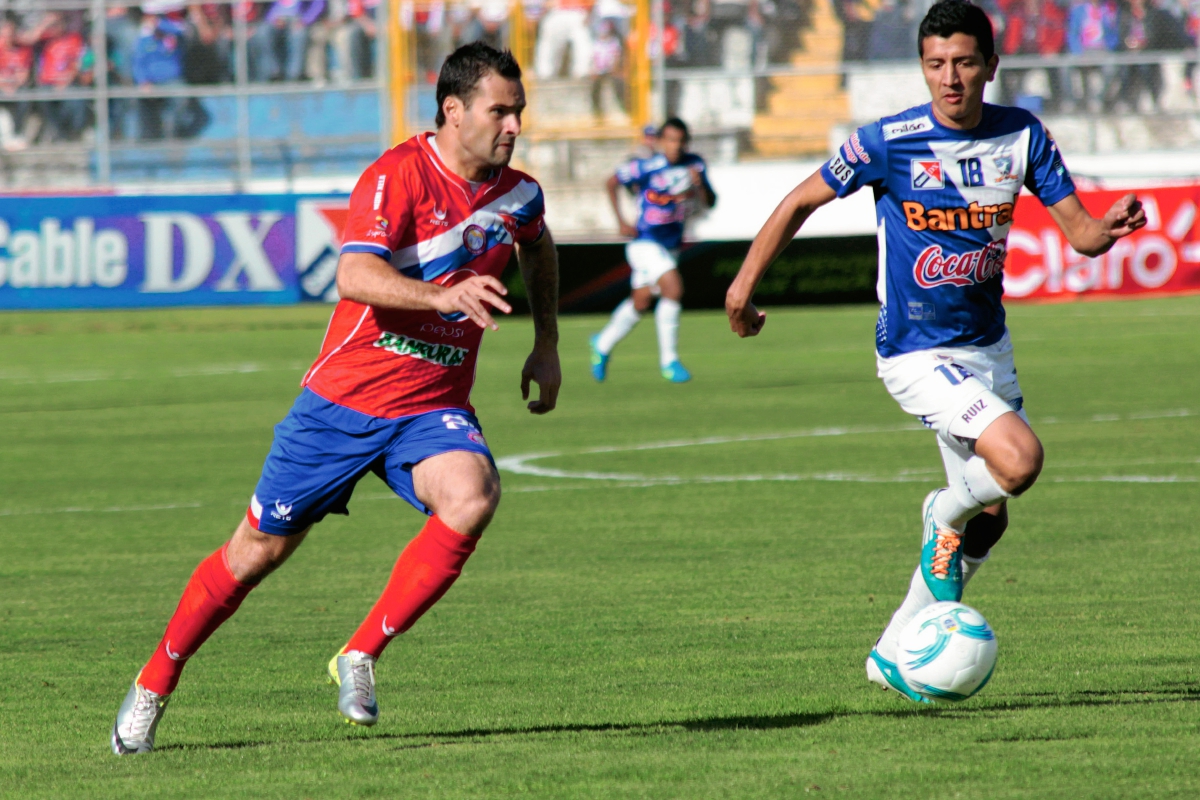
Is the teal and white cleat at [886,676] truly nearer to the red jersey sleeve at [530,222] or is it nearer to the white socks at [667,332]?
the red jersey sleeve at [530,222]

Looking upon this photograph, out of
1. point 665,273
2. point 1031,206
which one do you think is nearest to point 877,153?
point 665,273

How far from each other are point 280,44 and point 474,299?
26396mm

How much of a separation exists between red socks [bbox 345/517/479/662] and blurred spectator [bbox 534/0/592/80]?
26.3 m

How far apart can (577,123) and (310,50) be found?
15.3 feet

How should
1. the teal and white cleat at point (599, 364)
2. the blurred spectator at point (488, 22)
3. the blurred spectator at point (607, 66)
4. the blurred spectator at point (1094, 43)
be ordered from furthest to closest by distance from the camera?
the blurred spectator at point (488, 22) < the blurred spectator at point (607, 66) < the blurred spectator at point (1094, 43) < the teal and white cleat at point (599, 364)

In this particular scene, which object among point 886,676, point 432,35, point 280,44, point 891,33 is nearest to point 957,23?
point 886,676

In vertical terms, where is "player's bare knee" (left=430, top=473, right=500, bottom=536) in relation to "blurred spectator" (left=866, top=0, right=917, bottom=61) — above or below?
below

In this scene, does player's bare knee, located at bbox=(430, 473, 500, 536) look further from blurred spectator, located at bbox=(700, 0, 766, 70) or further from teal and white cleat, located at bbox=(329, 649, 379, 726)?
blurred spectator, located at bbox=(700, 0, 766, 70)

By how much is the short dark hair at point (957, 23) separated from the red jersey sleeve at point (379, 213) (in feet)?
5.64

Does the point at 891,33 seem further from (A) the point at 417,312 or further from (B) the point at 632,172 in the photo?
(A) the point at 417,312

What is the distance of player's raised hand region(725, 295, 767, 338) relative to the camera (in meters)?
5.70

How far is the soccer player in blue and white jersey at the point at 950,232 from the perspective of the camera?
5.66 metres

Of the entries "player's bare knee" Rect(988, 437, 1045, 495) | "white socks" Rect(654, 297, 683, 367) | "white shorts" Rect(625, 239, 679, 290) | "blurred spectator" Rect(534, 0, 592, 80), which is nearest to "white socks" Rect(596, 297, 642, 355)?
"white socks" Rect(654, 297, 683, 367)

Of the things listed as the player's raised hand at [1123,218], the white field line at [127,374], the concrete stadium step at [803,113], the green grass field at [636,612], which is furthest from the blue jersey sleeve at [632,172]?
the player's raised hand at [1123,218]
